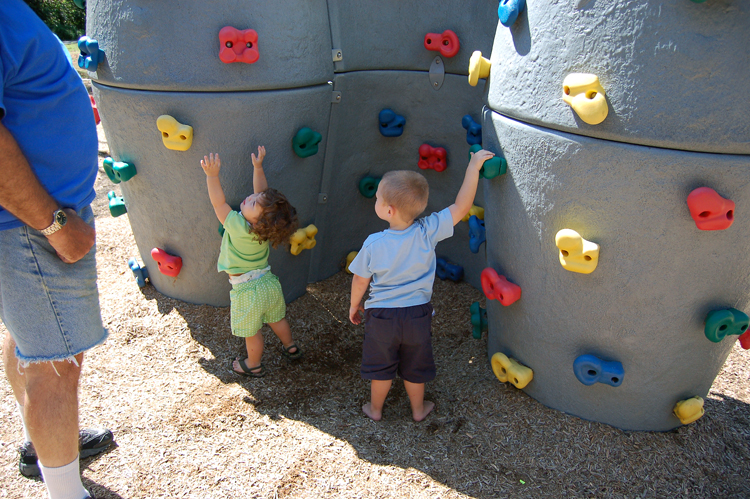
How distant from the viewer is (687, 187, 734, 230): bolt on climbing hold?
1.95m

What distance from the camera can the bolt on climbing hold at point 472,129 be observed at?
3.18 meters

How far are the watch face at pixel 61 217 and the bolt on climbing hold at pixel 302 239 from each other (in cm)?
160

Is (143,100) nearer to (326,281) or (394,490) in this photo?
(326,281)

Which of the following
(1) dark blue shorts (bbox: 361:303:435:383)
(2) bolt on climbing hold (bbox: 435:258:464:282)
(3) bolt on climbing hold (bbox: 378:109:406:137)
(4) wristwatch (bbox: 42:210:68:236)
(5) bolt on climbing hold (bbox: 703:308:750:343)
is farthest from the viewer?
(2) bolt on climbing hold (bbox: 435:258:464:282)

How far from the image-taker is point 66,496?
6.86ft

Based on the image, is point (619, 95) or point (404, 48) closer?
point (619, 95)

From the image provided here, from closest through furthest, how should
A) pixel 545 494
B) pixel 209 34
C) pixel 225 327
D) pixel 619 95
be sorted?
pixel 619 95 < pixel 545 494 < pixel 209 34 < pixel 225 327

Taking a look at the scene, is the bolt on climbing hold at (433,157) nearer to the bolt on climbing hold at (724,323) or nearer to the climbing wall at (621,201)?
the climbing wall at (621,201)

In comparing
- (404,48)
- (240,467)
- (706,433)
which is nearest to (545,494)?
(706,433)

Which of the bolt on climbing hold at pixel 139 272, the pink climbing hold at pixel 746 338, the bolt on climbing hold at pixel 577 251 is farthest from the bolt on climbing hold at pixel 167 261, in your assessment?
the pink climbing hold at pixel 746 338

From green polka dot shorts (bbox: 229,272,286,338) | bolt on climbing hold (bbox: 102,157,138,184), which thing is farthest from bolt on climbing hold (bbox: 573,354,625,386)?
bolt on climbing hold (bbox: 102,157,138,184)

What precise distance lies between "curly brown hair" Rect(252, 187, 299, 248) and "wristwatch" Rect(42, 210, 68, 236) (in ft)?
3.70

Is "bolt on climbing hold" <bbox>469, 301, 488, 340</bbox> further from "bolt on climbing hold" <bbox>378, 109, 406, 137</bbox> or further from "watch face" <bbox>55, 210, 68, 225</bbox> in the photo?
"watch face" <bbox>55, 210, 68, 225</bbox>

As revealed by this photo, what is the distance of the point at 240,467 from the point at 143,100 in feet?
6.44
